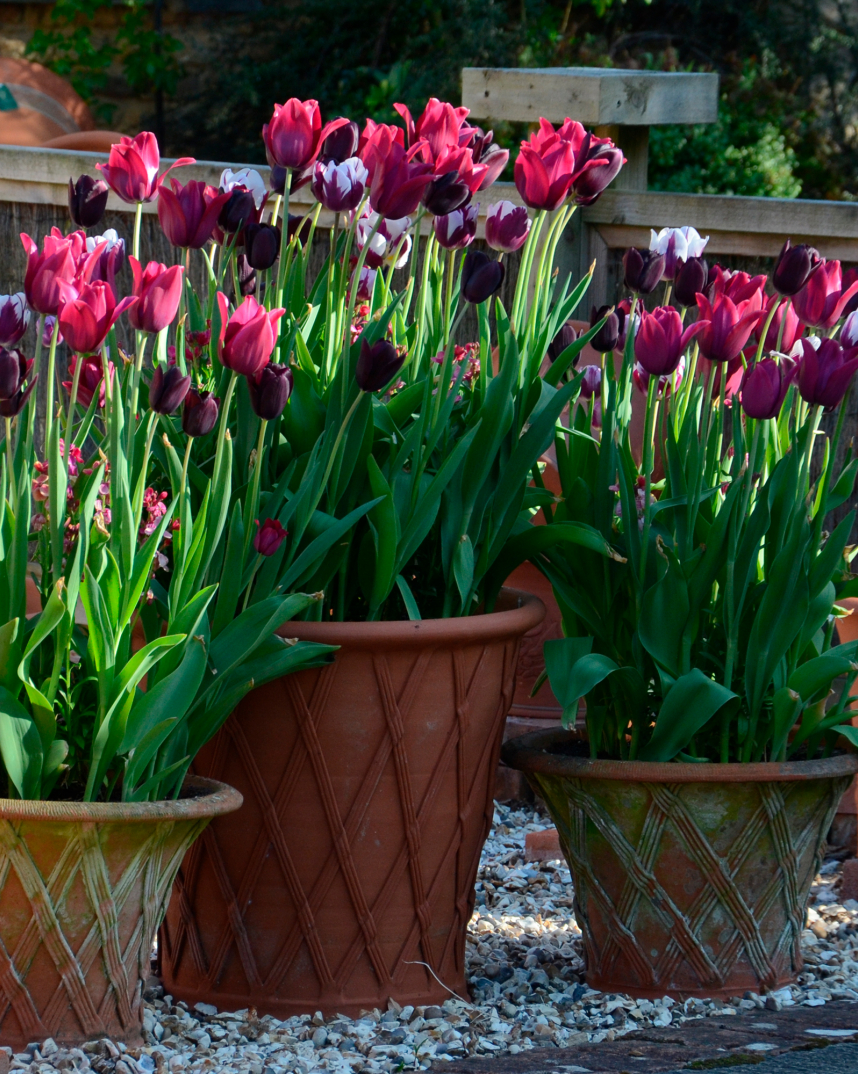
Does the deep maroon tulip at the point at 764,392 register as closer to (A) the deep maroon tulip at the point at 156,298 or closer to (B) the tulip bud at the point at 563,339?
(B) the tulip bud at the point at 563,339

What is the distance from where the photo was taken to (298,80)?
802 cm

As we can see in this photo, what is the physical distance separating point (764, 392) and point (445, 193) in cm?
47

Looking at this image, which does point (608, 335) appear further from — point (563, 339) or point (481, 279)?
point (481, 279)

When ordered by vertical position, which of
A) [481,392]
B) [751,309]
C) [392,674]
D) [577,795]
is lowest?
[577,795]

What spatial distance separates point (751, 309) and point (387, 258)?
621 mm

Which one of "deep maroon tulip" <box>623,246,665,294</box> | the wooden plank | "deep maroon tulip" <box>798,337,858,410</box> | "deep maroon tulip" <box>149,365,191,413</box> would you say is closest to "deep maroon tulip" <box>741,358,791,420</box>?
"deep maroon tulip" <box>798,337,858,410</box>

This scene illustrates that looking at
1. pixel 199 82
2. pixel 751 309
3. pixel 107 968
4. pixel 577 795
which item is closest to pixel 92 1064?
pixel 107 968

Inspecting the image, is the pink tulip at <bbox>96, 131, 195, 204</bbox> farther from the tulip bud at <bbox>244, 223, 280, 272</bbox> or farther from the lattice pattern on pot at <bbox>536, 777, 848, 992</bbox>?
the lattice pattern on pot at <bbox>536, 777, 848, 992</bbox>

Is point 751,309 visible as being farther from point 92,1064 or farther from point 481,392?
point 92,1064

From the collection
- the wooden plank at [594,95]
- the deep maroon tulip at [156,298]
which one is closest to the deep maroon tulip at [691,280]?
the deep maroon tulip at [156,298]

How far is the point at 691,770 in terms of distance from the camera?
1.87 meters

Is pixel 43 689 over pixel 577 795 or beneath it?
over

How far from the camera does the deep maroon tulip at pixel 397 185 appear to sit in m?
1.72

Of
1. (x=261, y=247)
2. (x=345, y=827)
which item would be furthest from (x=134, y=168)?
(x=345, y=827)
